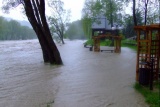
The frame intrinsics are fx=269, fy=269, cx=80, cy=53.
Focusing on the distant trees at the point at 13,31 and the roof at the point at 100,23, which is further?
the distant trees at the point at 13,31

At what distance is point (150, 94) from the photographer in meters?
8.70

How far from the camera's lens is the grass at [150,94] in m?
7.79

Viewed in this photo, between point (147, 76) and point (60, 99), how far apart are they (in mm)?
3302

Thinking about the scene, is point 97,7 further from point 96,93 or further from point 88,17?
point 96,93

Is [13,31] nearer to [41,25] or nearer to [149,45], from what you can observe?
[41,25]

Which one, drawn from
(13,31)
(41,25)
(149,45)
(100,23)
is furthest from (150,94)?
(13,31)

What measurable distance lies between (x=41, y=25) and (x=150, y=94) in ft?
39.5

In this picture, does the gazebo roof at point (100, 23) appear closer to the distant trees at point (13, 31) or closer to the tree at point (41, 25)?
the tree at point (41, 25)

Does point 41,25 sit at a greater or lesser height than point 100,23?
lesser

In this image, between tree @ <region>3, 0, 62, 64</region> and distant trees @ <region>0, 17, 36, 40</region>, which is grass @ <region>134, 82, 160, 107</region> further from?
distant trees @ <region>0, 17, 36, 40</region>

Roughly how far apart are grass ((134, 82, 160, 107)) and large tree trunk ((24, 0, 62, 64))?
10.0 metres

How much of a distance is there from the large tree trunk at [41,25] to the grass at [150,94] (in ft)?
32.9

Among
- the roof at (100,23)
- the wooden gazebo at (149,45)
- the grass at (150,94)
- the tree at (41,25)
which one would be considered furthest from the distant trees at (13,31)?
the grass at (150,94)

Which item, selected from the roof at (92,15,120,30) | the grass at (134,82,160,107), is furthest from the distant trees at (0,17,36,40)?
the grass at (134,82,160,107)
